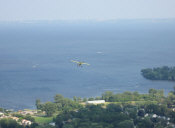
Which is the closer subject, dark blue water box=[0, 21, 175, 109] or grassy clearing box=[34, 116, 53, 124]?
grassy clearing box=[34, 116, 53, 124]

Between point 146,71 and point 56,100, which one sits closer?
point 56,100

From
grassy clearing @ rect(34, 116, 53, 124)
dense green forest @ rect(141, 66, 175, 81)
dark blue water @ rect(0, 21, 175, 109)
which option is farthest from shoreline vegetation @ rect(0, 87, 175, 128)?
dense green forest @ rect(141, 66, 175, 81)

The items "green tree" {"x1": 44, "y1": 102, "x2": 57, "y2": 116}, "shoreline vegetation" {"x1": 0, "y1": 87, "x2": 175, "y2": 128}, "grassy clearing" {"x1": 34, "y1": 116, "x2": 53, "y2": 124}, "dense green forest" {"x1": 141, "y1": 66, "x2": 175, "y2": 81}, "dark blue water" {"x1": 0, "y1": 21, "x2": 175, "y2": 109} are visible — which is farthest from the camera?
"dense green forest" {"x1": 141, "y1": 66, "x2": 175, "y2": 81}

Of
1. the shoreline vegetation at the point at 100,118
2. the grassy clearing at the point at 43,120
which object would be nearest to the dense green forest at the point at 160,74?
the shoreline vegetation at the point at 100,118

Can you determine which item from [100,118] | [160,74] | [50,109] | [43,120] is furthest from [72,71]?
[100,118]

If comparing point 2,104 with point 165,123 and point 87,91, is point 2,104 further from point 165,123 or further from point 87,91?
point 165,123

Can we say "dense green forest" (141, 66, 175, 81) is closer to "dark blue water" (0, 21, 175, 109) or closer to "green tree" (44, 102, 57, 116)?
"dark blue water" (0, 21, 175, 109)

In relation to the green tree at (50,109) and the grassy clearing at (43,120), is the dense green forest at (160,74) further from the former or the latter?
the grassy clearing at (43,120)

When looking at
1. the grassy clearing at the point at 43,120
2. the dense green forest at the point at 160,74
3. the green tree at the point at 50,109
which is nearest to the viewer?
the grassy clearing at the point at 43,120

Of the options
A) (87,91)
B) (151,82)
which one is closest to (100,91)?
(87,91)

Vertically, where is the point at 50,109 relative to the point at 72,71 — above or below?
below

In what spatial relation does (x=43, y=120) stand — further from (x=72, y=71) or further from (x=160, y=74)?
(x=72, y=71)
